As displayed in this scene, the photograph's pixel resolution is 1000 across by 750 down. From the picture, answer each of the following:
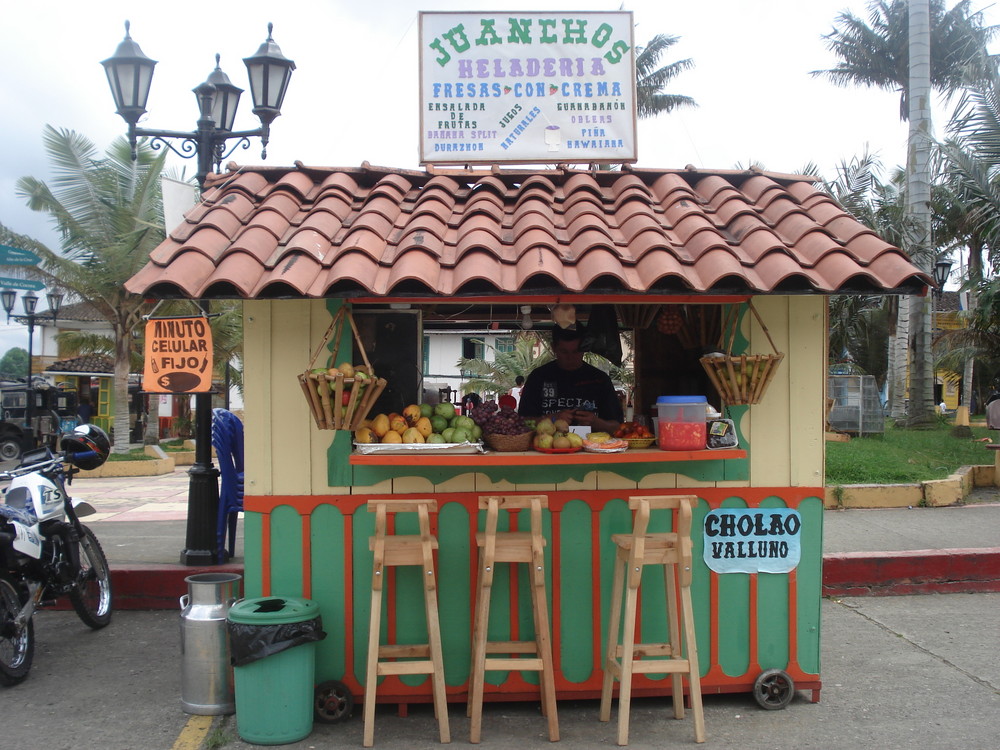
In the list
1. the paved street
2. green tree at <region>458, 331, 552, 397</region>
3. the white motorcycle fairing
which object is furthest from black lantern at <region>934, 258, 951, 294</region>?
the white motorcycle fairing

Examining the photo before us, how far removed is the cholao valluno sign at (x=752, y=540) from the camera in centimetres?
475

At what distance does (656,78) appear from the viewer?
28.6 m

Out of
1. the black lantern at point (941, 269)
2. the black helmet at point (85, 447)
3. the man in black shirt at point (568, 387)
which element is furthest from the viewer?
the black lantern at point (941, 269)

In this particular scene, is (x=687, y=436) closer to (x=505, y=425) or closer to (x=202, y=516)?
(x=505, y=425)

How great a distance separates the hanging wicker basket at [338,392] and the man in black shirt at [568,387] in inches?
82.1

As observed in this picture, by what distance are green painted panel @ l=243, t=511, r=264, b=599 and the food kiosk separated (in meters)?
0.01

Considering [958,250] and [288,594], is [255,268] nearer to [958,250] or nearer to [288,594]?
[288,594]

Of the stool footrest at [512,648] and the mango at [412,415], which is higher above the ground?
the mango at [412,415]

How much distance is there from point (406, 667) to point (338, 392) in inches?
59.4

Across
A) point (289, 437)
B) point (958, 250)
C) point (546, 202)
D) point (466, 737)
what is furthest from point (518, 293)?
point (958, 250)

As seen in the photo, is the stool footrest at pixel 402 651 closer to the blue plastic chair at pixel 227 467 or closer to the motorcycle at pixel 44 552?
the motorcycle at pixel 44 552

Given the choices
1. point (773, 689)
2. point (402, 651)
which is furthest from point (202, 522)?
point (773, 689)

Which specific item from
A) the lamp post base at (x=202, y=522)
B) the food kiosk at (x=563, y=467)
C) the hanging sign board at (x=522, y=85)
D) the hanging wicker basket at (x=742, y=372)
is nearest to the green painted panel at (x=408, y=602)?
the food kiosk at (x=563, y=467)

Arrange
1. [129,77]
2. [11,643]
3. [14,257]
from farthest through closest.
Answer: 1. [129,77]
2. [14,257]
3. [11,643]
